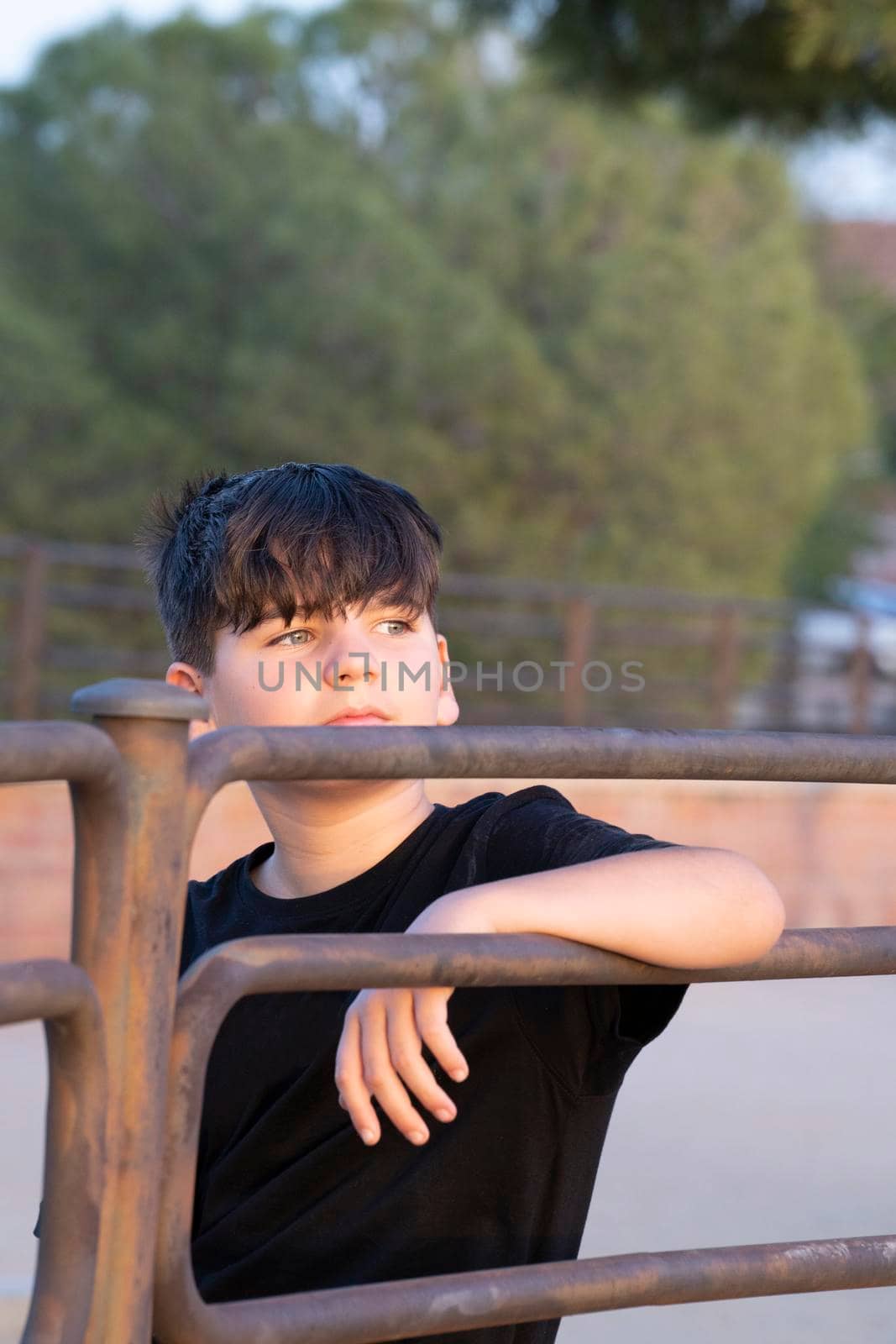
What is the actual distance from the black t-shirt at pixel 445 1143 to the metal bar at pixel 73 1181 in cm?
44

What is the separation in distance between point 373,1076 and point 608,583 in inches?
459

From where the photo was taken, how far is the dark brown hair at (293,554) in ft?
4.98

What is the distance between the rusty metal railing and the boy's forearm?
0.02 metres

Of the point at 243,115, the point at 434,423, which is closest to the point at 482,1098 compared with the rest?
the point at 434,423

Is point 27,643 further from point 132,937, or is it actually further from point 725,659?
point 132,937

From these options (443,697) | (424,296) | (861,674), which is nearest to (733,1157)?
(443,697)

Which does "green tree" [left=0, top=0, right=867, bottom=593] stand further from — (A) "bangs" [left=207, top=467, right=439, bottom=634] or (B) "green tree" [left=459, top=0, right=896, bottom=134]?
(A) "bangs" [left=207, top=467, right=439, bottom=634]

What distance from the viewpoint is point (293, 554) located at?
5.03 ft

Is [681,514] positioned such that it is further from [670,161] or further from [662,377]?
→ [670,161]

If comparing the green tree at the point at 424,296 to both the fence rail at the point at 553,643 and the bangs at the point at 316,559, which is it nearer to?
the fence rail at the point at 553,643

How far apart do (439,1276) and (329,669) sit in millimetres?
583

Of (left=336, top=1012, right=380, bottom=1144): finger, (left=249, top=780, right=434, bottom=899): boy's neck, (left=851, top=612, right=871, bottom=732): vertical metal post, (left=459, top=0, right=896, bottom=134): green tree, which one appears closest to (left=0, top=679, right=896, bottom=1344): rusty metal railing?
(left=336, top=1012, right=380, bottom=1144): finger

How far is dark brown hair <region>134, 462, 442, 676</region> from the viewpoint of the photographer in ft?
4.98

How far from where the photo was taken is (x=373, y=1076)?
1058mm
